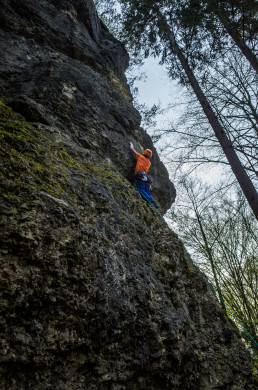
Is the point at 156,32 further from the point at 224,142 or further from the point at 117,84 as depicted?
the point at 224,142

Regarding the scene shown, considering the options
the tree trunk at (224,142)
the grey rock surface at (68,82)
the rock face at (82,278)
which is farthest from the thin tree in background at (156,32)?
the rock face at (82,278)

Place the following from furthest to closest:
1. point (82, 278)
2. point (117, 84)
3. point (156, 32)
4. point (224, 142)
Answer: point (156, 32), point (117, 84), point (224, 142), point (82, 278)

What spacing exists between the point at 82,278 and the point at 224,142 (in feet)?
20.6

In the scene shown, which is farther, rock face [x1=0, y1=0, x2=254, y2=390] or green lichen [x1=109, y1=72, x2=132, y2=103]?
green lichen [x1=109, y1=72, x2=132, y2=103]

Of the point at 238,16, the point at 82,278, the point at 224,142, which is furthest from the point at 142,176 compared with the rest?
the point at 238,16

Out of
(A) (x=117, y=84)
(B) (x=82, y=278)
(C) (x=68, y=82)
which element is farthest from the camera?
(A) (x=117, y=84)

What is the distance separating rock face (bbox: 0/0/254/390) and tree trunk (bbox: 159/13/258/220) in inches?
119

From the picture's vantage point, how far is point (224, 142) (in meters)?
6.74

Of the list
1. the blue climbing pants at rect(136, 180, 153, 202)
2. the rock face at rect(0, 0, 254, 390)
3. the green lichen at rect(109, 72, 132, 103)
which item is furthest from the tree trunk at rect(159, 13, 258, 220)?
the rock face at rect(0, 0, 254, 390)

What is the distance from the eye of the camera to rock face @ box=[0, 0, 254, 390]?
1581 mm

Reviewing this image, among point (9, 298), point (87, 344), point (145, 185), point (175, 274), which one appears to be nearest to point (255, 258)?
point (145, 185)

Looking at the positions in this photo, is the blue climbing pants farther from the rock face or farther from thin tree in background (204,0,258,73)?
thin tree in background (204,0,258,73)

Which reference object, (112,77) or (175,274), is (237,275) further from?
(112,77)

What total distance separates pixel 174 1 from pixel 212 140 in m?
6.51
